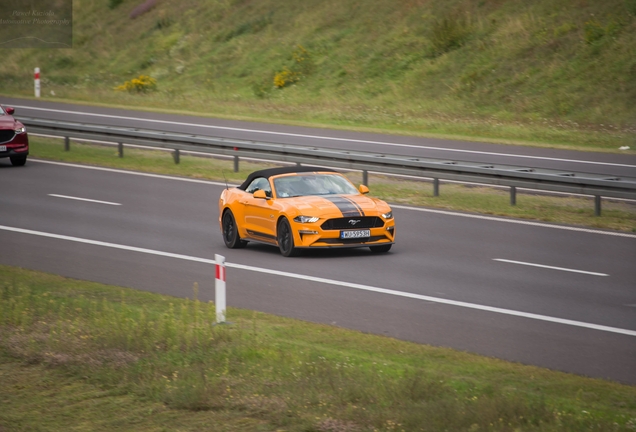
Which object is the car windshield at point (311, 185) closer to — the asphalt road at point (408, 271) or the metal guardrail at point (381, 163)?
the asphalt road at point (408, 271)

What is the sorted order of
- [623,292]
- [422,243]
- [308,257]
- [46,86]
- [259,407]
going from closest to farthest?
[259,407] → [623,292] → [308,257] → [422,243] → [46,86]

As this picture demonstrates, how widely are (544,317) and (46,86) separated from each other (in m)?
47.0

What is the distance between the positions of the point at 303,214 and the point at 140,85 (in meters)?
36.0

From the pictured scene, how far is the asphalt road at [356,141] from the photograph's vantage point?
93.6 feet

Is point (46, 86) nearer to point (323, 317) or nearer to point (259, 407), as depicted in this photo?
point (323, 317)

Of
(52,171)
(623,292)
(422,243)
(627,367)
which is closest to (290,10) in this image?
(52,171)

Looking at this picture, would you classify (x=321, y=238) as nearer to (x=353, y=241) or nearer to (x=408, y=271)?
(x=353, y=241)

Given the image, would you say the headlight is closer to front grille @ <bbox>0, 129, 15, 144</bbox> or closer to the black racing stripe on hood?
the black racing stripe on hood

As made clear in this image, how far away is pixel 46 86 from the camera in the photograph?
180ft

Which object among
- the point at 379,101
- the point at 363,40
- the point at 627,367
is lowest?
the point at 627,367

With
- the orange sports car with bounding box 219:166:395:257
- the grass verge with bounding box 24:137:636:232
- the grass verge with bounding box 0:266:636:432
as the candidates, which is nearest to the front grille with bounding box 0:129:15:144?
the grass verge with bounding box 24:137:636:232

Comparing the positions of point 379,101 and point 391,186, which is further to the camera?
point 379,101

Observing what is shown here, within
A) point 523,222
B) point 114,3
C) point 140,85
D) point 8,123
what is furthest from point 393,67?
point 114,3

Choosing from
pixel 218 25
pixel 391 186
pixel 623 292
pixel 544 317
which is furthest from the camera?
pixel 218 25
